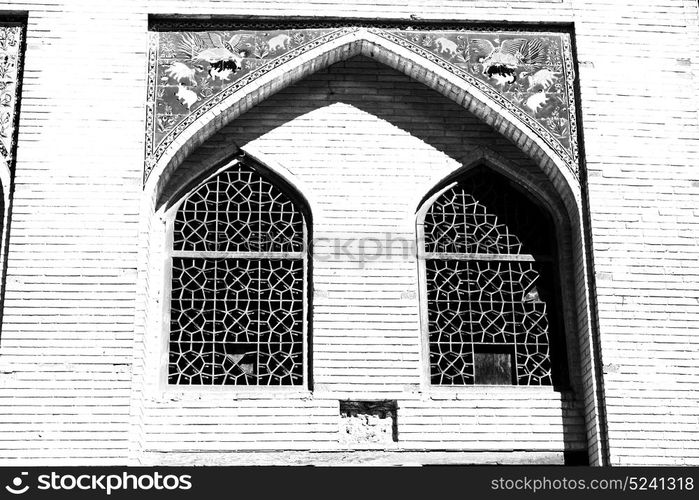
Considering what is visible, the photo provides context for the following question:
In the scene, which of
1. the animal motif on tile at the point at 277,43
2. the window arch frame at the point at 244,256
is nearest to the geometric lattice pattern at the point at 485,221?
the window arch frame at the point at 244,256

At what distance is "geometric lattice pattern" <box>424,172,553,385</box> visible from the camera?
9234mm

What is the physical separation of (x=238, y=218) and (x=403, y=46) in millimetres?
1697

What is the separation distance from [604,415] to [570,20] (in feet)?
9.64

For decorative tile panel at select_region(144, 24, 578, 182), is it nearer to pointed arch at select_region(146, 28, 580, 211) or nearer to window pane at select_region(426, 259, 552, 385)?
pointed arch at select_region(146, 28, 580, 211)

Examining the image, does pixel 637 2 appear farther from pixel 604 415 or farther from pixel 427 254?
pixel 604 415

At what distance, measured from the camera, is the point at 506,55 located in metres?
9.71

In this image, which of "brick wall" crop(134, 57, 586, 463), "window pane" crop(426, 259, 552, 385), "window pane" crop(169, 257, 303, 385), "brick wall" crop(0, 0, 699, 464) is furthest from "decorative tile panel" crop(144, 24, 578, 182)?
"window pane" crop(169, 257, 303, 385)

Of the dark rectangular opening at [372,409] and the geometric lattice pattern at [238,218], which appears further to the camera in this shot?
the geometric lattice pattern at [238,218]

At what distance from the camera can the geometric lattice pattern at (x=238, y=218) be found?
940 cm

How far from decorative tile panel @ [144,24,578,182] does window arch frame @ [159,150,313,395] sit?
0.46 m

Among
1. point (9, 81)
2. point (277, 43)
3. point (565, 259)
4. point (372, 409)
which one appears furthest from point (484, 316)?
point (9, 81)

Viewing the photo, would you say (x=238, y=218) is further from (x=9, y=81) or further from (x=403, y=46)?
(x=9, y=81)

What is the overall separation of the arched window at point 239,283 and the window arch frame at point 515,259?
0.82m

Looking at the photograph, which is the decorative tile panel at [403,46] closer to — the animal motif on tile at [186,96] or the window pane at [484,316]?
the animal motif on tile at [186,96]
